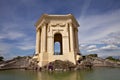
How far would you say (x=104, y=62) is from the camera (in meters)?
29.8

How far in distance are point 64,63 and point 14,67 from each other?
428 inches

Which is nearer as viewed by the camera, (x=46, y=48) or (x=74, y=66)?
(x=74, y=66)

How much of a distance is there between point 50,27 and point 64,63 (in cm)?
904

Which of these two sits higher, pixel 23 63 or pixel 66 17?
pixel 66 17

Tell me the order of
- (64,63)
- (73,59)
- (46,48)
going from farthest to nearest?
1. (46,48)
2. (73,59)
3. (64,63)

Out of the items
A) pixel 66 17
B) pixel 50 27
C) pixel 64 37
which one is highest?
pixel 66 17

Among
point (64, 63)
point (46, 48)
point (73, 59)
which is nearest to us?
point (64, 63)

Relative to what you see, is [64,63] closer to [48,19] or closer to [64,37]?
[64,37]

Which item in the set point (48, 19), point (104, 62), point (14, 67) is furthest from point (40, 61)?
point (104, 62)

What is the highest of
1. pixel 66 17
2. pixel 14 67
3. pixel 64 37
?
pixel 66 17

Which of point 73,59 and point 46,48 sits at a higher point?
point 46,48

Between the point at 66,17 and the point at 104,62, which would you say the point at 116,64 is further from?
the point at 66,17

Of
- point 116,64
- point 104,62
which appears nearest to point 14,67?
point 104,62

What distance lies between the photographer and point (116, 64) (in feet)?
92.5
